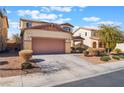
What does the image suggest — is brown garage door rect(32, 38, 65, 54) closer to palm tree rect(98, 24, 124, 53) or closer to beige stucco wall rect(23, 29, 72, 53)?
beige stucco wall rect(23, 29, 72, 53)

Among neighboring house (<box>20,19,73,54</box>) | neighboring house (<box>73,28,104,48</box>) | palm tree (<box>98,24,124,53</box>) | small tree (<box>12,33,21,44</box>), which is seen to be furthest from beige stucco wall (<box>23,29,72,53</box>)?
neighboring house (<box>73,28,104,48</box>)

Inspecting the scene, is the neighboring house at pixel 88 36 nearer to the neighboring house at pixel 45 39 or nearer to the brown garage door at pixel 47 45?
the neighboring house at pixel 45 39

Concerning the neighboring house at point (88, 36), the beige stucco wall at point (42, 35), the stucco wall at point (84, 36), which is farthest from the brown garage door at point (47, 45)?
the stucco wall at point (84, 36)

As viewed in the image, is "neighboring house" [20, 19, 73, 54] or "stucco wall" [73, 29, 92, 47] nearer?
"neighboring house" [20, 19, 73, 54]

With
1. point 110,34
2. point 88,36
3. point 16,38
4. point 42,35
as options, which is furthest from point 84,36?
point 42,35

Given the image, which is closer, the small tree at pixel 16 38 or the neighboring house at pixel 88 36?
the small tree at pixel 16 38

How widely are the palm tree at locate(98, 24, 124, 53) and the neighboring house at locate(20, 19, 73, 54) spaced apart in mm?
4859

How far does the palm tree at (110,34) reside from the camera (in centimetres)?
2695

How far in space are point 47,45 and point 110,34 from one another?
9234 mm

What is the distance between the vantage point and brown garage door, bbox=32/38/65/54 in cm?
2334

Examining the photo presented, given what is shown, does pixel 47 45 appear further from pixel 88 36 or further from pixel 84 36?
pixel 84 36
